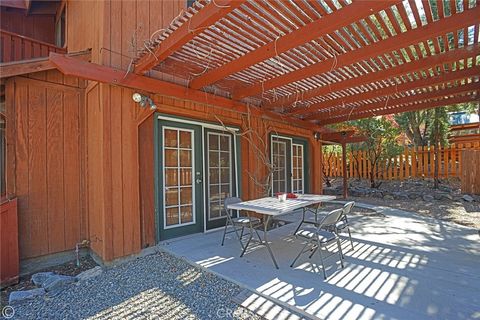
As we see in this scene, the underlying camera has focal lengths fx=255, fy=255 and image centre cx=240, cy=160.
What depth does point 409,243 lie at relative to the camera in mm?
3840

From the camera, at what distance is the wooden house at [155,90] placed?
2768 millimetres

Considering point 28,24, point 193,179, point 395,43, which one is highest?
point 28,24

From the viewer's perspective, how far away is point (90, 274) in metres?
3.13

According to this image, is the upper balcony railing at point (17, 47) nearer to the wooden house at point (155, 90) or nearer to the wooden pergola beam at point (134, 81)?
the wooden house at point (155, 90)

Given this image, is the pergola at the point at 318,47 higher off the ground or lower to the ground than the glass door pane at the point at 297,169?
higher

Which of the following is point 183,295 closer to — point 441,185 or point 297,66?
point 297,66

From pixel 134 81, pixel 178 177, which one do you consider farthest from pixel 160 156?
pixel 134 81

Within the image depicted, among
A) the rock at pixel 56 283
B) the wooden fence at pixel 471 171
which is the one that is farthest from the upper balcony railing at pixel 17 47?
the wooden fence at pixel 471 171

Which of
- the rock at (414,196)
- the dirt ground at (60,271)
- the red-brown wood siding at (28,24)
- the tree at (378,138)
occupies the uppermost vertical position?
the red-brown wood siding at (28,24)

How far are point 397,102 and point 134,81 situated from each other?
16.7 ft

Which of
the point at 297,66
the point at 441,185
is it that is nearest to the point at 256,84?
the point at 297,66

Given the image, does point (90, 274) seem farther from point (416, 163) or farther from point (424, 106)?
point (416, 163)

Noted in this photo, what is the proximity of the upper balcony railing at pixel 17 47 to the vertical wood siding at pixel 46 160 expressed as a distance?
88cm

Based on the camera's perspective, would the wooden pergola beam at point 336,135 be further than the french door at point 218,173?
Yes
